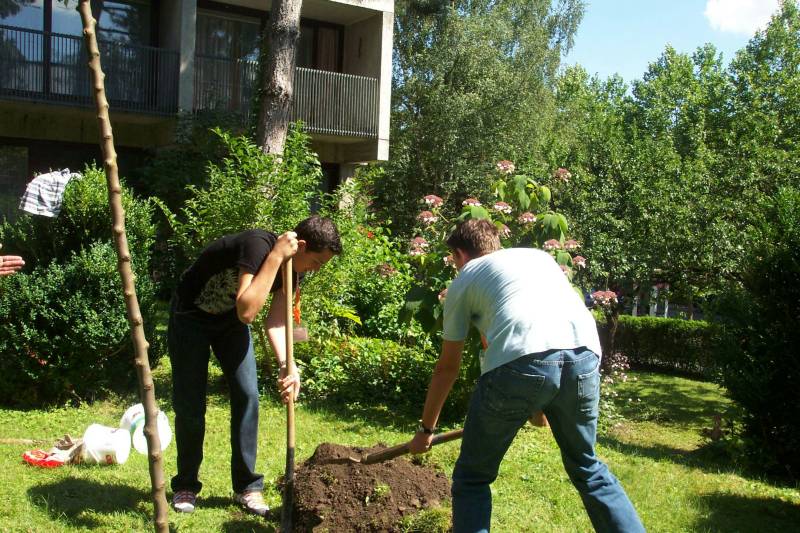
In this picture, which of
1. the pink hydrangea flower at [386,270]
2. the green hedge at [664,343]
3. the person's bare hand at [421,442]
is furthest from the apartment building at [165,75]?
the person's bare hand at [421,442]

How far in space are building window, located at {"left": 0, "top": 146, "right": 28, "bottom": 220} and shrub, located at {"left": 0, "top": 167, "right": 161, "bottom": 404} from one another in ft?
28.0

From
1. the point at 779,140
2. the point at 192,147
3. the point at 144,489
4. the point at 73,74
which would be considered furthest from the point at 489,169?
the point at 144,489

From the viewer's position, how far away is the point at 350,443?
5.95 m

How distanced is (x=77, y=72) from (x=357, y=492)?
12020 millimetres

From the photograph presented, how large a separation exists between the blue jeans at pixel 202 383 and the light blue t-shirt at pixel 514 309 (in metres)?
1.44

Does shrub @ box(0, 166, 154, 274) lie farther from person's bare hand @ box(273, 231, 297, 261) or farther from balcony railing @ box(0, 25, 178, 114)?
balcony railing @ box(0, 25, 178, 114)

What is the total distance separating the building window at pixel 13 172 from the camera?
1427 centimetres

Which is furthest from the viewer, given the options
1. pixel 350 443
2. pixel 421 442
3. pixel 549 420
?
pixel 350 443

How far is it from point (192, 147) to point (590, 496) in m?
11.7

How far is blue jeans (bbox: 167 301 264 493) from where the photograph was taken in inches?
164

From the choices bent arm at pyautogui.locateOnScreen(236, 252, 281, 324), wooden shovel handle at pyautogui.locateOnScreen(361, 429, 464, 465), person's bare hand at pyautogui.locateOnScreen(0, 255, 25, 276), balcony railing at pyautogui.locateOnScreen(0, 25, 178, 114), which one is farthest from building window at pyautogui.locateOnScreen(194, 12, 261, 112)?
wooden shovel handle at pyautogui.locateOnScreen(361, 429, 464, 465)

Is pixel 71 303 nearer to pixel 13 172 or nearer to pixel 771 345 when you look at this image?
pixel 771 345

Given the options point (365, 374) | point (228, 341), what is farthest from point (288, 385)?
point (365, 374)

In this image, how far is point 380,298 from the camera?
10125mm
